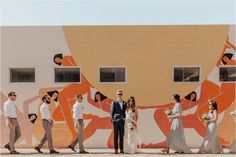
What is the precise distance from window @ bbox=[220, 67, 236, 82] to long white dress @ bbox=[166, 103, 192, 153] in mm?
2883

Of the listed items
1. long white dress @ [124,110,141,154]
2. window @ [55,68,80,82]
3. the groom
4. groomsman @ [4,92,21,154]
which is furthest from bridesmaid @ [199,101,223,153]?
groomsman @ [4,92,21,154]

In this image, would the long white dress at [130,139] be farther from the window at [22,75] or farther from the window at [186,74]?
the window at [22,75]

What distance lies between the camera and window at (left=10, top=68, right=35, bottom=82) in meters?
16.7

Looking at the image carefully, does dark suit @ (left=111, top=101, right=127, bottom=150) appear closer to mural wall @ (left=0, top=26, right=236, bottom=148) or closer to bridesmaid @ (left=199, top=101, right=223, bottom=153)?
mural wall @ (left=0, top=26, right=236, bottom=148)

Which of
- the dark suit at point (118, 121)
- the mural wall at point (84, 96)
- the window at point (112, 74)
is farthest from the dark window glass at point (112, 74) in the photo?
the dark suit at point (118, 121)

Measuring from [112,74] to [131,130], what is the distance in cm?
267

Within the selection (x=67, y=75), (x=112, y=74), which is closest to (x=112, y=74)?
(x=112, y=74)

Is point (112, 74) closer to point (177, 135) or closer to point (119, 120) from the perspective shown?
point (119, 120)

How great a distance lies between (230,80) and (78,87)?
5281 millimetres

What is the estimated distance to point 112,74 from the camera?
16.6m

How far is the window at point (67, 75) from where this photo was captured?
16.6 meters

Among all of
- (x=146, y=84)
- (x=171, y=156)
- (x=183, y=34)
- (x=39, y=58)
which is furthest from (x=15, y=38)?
(x=171, y=156)

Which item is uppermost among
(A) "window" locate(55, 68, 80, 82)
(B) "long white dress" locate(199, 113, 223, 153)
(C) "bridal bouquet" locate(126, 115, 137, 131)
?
(A) "window" locate(55, 68, 80, 82)

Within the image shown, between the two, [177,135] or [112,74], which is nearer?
[177,135]
